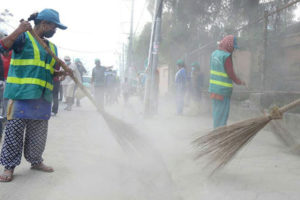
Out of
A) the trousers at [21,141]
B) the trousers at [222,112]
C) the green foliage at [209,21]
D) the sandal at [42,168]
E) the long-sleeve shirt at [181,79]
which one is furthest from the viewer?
the long-sleeve shirt at [181,79]

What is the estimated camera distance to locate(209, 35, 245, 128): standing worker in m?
4.25

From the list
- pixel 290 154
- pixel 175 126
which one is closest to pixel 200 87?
pixel 175 126

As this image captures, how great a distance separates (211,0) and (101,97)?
4693 millimetres

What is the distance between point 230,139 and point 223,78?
1.71 metres

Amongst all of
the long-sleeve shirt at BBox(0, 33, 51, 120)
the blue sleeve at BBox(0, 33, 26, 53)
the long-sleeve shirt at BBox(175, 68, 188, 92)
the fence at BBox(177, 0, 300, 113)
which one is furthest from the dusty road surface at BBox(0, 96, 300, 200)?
the long-sleeve shirt at BBox(175, 68, 188, 92)

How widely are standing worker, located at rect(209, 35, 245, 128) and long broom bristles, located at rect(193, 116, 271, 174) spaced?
58.5 inches

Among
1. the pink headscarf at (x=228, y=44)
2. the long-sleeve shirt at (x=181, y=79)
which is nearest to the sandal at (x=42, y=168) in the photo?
the pink headscarf at (x=228, y=44)

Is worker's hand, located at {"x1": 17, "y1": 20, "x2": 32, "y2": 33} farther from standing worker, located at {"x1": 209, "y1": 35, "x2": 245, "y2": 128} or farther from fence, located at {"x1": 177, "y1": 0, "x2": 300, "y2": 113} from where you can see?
fence, located at {"x1": 177, "y1": 0, "x2": 300, "y2": 113}

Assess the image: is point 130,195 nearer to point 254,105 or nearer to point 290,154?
point 290,154

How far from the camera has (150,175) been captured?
10.8ft

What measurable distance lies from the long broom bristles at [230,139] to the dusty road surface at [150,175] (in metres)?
0.25

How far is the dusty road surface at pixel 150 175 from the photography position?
266 cm

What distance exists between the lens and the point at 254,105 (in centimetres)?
629

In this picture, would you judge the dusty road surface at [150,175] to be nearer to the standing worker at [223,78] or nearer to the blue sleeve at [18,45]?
the standing worker at [223,78]
